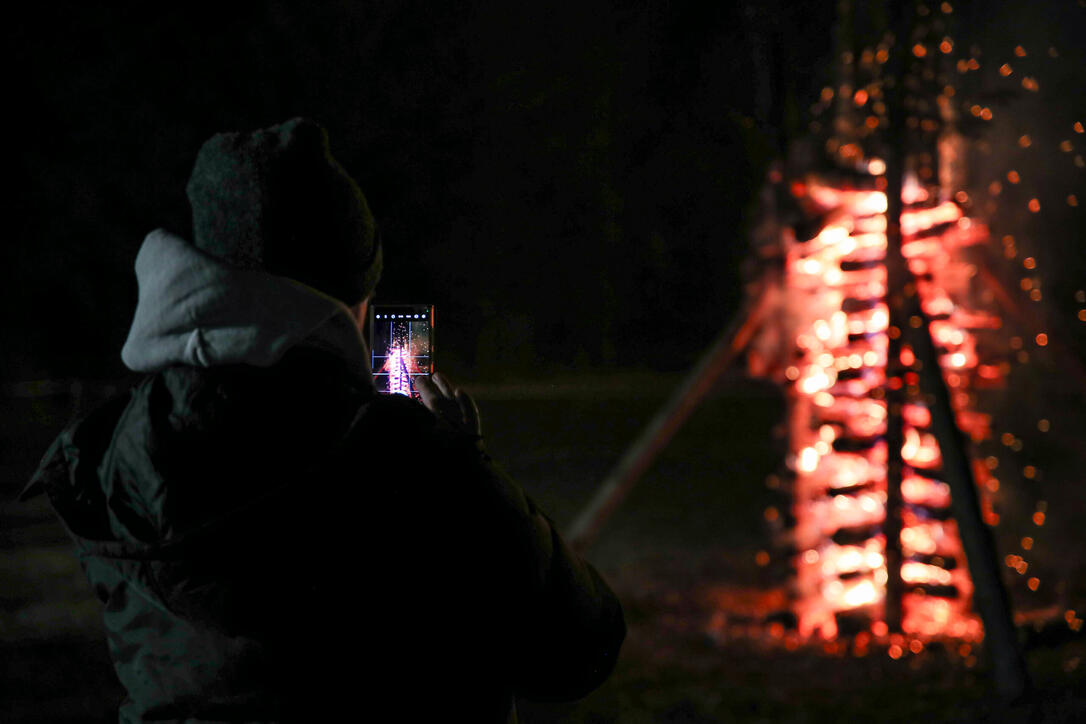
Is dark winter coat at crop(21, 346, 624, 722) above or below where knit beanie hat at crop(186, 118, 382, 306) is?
below

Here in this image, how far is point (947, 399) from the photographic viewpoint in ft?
12.3

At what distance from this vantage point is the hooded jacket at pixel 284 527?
1.16 meters

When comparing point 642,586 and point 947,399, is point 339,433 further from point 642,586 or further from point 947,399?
point 642,586

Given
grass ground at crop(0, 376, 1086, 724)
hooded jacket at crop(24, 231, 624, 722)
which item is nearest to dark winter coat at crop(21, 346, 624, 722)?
hooded jacket at crop(24, 231, 624, 722)

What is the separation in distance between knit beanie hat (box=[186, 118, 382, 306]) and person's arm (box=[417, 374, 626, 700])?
0.25 m

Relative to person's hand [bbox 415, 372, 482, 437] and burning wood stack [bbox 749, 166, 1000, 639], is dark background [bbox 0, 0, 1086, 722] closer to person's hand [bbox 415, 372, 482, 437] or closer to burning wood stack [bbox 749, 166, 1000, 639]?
burning wood stack [bbox 749, 166, 1000, 639]

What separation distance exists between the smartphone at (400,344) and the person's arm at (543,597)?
11cm

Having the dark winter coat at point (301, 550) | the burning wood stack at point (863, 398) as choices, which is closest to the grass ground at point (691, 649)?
the burning wood stack at point (863, 398)

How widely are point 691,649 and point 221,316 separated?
3.87m

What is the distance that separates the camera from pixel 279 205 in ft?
4.01

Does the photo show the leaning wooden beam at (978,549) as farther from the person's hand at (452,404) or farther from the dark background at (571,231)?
the person's hand at (452,404)

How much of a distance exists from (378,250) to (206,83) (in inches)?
636

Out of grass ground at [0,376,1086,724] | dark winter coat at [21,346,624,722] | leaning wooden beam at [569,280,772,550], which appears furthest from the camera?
leaning wooden beam at [569,280,772,550]

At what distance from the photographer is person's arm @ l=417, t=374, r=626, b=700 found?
123 cm
